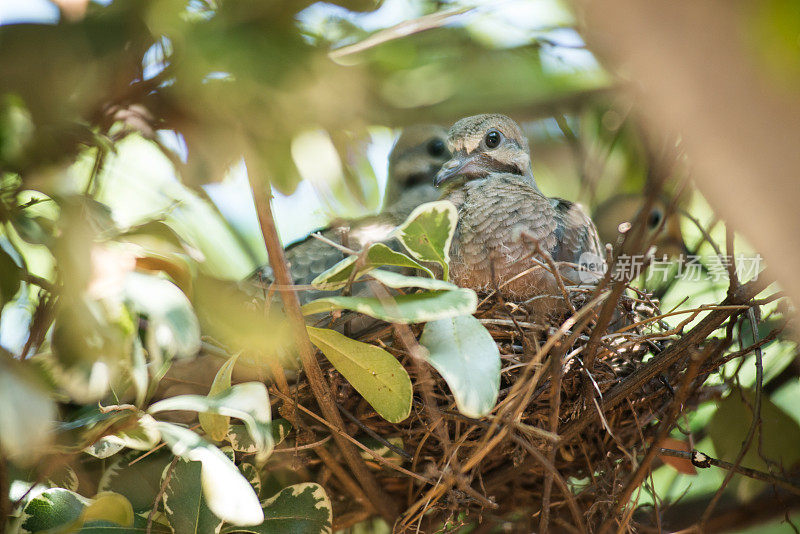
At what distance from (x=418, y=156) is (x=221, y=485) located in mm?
1301

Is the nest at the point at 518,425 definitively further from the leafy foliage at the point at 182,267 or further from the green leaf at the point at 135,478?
the green leaf at the point at 135,478

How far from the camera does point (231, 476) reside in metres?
0.79

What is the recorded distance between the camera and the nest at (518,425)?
1.11 metres

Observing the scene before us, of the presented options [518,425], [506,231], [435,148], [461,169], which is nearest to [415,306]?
[518,425]

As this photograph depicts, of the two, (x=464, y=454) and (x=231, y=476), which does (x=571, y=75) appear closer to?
(x=464, y=454)

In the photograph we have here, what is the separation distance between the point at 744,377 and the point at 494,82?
35.3 inches

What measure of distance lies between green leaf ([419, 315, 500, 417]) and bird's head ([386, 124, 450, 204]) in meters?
1.01

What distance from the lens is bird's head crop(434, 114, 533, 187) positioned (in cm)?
162

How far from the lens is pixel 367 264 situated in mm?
962

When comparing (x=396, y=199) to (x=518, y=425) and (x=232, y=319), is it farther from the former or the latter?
(x=232, y=319)

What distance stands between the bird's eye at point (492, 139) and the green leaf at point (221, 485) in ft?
3.38

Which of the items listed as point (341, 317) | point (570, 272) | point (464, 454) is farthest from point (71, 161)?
point (570, 272)

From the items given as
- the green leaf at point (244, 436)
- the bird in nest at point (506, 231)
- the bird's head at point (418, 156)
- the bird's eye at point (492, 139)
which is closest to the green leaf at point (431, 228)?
the bird in nest at point (506, 231)

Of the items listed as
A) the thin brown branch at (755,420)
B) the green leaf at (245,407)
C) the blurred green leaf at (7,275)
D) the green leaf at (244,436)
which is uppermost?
the blurred green leaf at (7,275)
